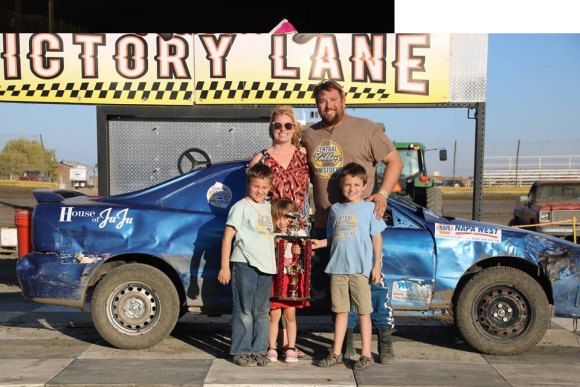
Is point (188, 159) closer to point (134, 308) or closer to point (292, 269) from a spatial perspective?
Answer: point (134, 308)

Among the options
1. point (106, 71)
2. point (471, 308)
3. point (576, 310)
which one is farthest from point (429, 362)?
point (106, 71)

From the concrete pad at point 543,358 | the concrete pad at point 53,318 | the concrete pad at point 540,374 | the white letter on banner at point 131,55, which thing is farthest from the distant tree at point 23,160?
the concrete pad at point 540,374

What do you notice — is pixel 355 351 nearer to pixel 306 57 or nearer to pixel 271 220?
pixel 271 220

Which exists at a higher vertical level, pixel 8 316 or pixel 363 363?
pixel 363 363

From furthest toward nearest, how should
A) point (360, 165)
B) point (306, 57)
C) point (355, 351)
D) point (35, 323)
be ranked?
point (306, 57) < point (35, 323) < point (355, 351) < point (360, 165)

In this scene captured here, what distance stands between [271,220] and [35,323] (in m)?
3.10

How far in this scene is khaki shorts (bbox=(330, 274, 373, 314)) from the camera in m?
4.81

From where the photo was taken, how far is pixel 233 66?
8133 mm

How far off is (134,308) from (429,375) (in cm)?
245

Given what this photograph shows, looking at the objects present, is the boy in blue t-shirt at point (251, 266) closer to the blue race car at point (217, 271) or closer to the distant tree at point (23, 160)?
the blue race car at point (217, 271)

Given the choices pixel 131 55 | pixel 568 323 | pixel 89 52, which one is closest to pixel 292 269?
pixel 568 323

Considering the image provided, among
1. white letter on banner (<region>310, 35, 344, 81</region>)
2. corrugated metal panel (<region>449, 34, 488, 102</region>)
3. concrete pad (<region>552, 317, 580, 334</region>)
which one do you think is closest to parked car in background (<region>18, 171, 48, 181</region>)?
white letter on banner (<region>310, 35, 344, 81</region>)

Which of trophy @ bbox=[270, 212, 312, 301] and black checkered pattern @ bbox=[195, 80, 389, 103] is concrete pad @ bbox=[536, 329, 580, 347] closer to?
trophy @ bbox=[270, 212, 312, 301]

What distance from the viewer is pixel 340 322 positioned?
487cm
